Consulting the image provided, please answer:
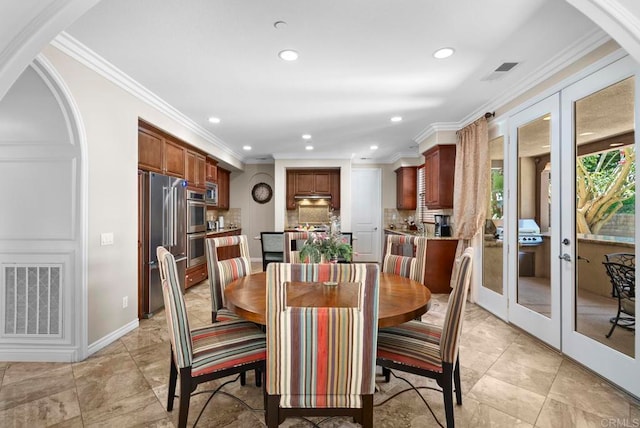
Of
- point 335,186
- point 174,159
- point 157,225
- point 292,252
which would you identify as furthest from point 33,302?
point 335,186

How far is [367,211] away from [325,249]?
5.81 meters

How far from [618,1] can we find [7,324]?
445cm

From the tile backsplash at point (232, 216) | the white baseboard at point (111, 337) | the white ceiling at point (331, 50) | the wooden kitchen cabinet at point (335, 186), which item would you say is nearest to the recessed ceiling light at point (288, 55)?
the white ceiling at point (331, 50)

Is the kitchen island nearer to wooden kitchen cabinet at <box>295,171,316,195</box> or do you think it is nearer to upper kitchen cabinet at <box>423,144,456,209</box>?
upper kitchen cabinet at <box>423,144,456,209</box>

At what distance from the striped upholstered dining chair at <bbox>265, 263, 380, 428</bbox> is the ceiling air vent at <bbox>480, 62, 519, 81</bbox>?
2.66 metres

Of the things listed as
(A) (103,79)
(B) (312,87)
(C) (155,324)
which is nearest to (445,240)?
(B) (312,87)

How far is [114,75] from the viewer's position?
286 cm

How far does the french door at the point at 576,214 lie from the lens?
215 centimetres

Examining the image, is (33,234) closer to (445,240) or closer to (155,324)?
(155,324)

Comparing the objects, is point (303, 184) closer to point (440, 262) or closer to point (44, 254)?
point (440, 262)

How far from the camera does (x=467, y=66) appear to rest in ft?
9.13

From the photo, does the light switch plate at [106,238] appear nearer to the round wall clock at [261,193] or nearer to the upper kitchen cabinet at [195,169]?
the upper kitchen cabinet at [195,169]

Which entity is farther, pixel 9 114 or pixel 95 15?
pixel 9 114

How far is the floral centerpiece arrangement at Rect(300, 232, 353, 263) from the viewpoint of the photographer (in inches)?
84.4
